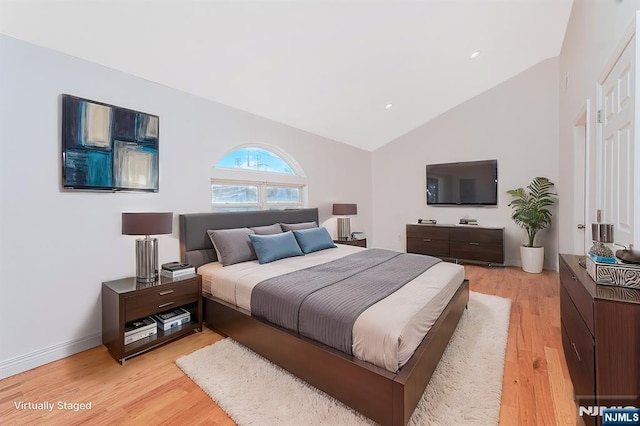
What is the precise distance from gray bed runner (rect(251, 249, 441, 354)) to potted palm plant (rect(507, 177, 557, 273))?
2798 millimetres

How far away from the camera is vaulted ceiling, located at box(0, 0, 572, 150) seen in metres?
2.16

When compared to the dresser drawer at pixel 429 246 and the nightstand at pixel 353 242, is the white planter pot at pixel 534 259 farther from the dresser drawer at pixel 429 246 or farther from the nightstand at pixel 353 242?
the nightstand at pixel 353 242

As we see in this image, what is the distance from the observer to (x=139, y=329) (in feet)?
7.63

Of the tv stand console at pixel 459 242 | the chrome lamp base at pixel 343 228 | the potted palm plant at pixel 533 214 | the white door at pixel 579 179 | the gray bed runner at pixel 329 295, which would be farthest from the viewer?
the chrome lamp base at pixel 343 228

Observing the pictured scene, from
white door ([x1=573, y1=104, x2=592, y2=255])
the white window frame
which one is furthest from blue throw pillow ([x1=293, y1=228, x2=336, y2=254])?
white door ([x1=573, y1=104, x2=592, y2=255])

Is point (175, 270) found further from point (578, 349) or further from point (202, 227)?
point (578, 349)

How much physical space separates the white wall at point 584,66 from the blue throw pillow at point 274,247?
2701 millimetres

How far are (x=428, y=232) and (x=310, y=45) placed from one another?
4.00 m

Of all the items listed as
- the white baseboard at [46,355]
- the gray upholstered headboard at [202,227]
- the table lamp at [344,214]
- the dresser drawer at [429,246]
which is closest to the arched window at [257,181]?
the gray upholstered headboard at [202,227]

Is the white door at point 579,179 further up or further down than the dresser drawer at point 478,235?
further up

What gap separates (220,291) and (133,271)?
2.92 ft

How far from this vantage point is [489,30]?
3588 millimetres

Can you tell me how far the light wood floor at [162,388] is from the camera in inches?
63.7

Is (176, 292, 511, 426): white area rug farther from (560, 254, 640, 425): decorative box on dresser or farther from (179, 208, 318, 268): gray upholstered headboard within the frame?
(179, 208, 318, 268): gray upholstered headboard
